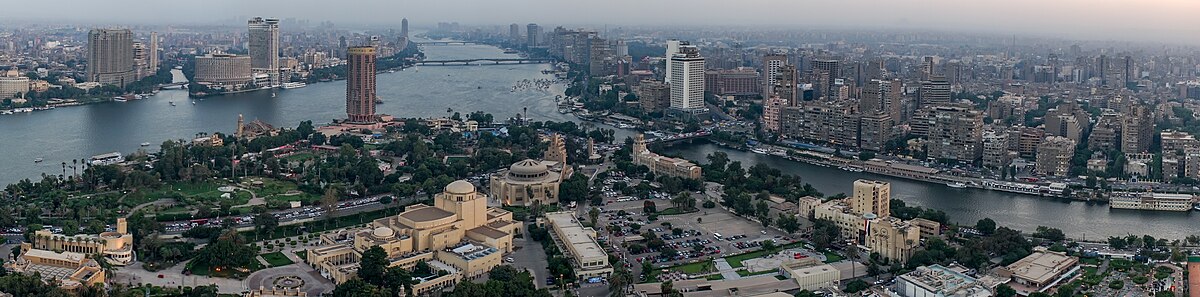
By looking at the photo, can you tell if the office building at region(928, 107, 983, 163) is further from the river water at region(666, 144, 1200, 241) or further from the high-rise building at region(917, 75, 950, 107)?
the high-rise building at region(917, 75, 950, 107)

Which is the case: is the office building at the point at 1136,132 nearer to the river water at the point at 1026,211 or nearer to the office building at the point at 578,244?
the river water at the point at 1026,211

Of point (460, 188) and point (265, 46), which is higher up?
point (265, 46)

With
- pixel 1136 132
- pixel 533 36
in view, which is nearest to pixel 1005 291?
pixel 1136 132

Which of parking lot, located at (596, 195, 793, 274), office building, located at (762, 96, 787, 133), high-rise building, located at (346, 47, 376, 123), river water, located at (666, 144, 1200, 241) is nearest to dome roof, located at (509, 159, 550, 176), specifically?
parking lot, located at (596, 195, 793, 274)

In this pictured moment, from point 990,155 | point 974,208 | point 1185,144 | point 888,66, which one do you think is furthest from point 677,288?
point 888,66

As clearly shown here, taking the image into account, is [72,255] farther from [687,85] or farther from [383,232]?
[687,85]

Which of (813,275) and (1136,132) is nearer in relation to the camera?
(813,275)

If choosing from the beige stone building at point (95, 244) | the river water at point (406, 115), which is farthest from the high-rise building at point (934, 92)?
the beige stone building at point (95, 244)
